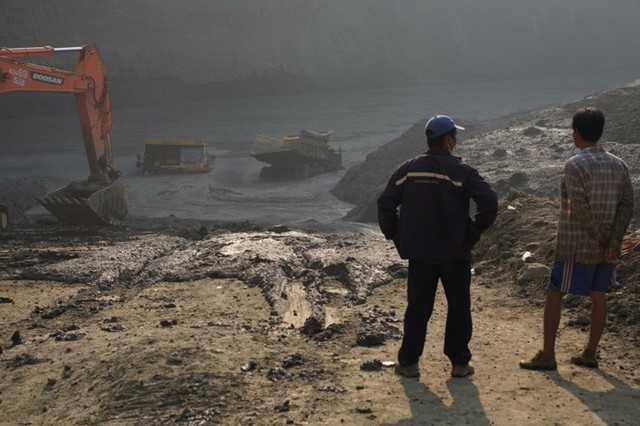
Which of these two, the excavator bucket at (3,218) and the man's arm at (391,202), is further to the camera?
the excavator bucket at (3,218)

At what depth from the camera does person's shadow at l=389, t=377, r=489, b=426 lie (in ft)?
17.6

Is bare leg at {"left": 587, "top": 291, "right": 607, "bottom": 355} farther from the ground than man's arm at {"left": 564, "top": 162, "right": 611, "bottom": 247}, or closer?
closer

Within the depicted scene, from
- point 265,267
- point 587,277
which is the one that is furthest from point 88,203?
point 587,277

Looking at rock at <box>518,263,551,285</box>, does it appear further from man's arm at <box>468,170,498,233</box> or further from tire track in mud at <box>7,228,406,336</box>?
man's arm at <box>468,170,498,233</box>

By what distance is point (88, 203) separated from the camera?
17.9 m

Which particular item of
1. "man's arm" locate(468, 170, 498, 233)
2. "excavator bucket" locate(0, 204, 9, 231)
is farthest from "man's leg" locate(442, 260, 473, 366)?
"excavator bucket" locate(0, 204, 9, 231)

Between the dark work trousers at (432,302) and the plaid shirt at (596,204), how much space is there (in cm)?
72

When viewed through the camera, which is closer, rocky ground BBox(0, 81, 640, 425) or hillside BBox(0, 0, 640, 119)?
rocky ground BBox(0, 81, 640, 425)

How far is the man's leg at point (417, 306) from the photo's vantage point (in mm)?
6168

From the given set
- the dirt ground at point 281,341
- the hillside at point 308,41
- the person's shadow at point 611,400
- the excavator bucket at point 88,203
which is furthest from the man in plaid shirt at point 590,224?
the hillside at point 308,41

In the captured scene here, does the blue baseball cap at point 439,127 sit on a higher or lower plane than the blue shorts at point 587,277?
higher

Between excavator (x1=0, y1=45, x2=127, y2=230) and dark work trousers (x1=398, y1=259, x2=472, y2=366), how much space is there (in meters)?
12.2

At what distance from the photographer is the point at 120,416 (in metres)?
5.50

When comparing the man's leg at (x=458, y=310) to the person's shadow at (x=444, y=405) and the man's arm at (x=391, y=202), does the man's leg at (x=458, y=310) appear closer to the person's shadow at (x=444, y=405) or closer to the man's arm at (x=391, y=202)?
the person's shadow at (x=444, y=405)
